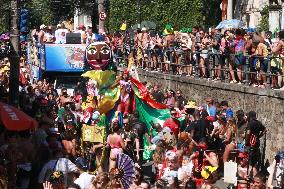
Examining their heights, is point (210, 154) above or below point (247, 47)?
below

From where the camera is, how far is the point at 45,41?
128ft

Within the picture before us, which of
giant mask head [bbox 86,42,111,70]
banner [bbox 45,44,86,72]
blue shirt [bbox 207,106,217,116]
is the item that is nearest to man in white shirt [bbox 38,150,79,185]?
giant mask head [bbox 86,42,111,70]

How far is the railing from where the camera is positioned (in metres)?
24.3

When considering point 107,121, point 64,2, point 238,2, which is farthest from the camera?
point 64,2

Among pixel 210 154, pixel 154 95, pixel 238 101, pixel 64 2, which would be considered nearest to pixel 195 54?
pixel 154 95

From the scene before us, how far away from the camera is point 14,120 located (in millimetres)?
17719

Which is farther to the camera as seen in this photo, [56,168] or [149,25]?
[149,25]

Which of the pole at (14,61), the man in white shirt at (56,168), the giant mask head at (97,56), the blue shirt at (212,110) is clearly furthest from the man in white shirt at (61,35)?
the man in white shirt at (56,168)

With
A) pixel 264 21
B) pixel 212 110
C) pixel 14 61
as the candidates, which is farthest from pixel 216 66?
pixel 264 21

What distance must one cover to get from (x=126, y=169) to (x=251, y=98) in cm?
818

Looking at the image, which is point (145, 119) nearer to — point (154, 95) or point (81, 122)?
point (81, 122)

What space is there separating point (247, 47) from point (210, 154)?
5.21m

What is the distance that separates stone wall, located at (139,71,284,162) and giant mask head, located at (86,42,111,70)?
3.48 metres

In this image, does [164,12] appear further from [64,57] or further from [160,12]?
[64,57]
